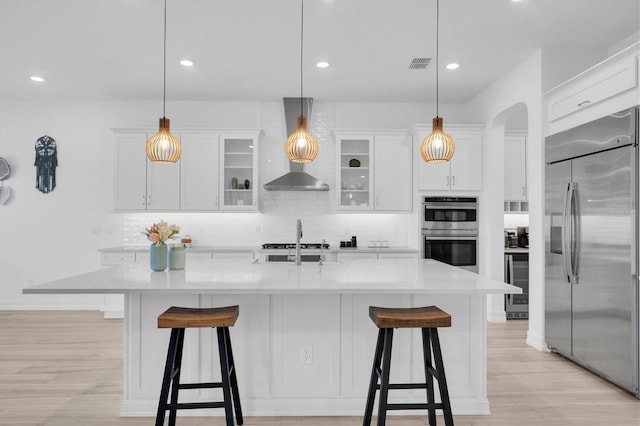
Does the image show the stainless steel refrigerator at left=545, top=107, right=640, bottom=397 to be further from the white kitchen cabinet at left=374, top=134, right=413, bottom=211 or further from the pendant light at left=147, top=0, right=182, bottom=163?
the pendant light at left=147, top=0, right=182, bottom=163

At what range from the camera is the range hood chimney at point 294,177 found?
536cm

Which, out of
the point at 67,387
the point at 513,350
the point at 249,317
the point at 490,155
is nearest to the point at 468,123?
the point at 490,155

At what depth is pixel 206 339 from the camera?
2.68 m

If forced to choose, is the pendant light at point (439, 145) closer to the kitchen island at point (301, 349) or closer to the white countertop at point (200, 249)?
the kitchen island at point (301, 349)

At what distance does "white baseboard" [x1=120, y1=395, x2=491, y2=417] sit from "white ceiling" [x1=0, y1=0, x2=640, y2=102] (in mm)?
2896

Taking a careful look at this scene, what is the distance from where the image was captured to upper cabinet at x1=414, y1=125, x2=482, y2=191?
529 cm

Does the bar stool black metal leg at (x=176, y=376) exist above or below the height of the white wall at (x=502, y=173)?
below

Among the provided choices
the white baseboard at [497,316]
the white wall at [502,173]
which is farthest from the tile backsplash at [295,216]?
the white baseboard at [497,316]

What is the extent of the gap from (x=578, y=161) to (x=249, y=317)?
293 centimetres

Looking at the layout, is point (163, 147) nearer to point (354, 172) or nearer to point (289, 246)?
point (289, 246)

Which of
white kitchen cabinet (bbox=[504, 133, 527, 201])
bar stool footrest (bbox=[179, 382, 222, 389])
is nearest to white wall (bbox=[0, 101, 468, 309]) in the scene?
white kitchen cabinet (bbox=[504, 133, 527, 201])

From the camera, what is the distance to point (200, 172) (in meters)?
5.44

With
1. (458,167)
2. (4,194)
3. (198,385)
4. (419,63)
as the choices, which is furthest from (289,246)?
(4,194)

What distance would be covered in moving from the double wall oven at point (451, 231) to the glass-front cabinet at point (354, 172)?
2.65 feet
